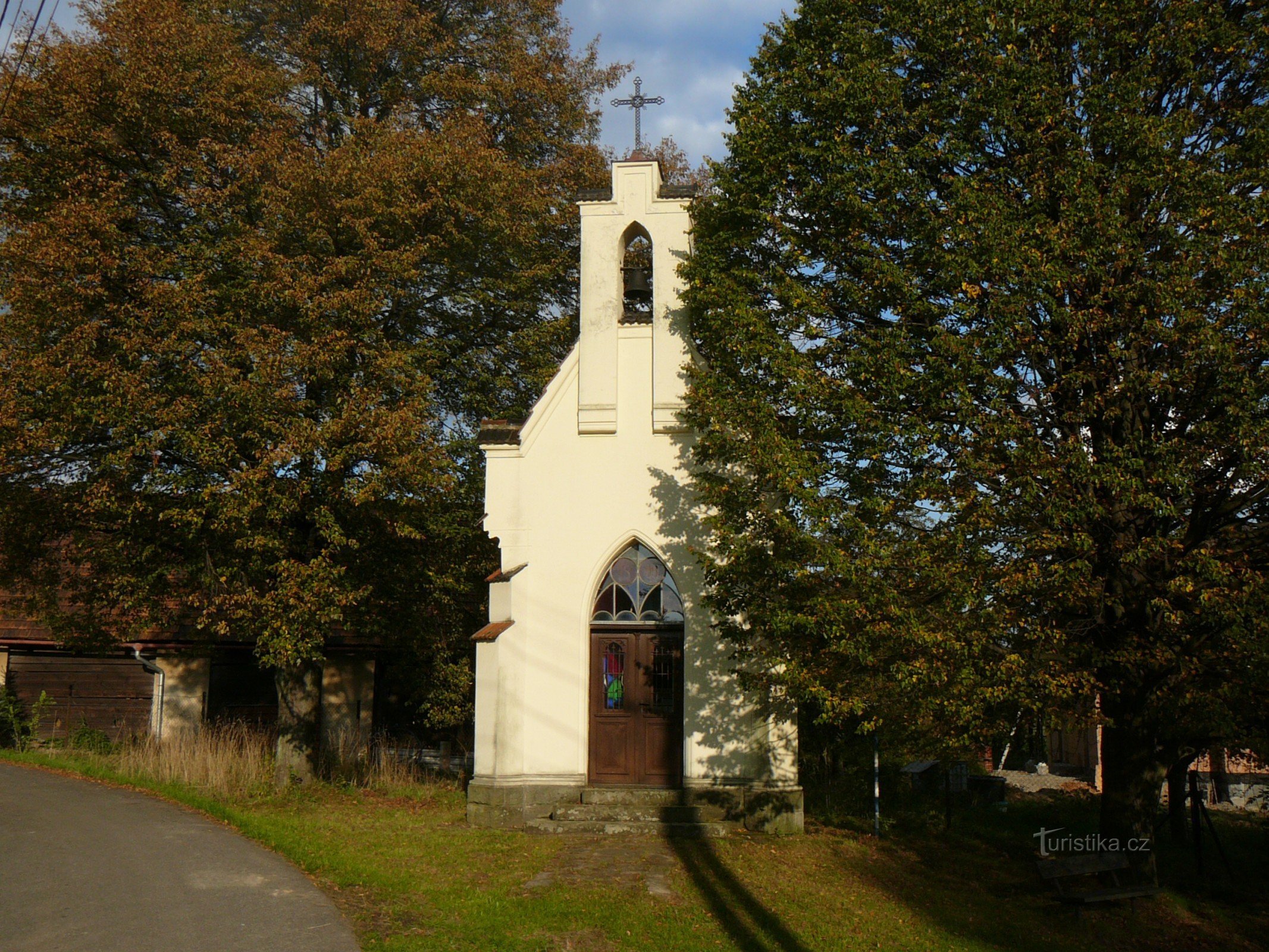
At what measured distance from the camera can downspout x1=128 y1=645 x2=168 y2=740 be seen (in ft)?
69.7

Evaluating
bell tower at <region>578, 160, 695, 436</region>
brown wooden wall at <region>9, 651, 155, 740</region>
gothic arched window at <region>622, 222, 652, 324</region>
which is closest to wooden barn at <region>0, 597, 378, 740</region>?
brown wooden wall at <region>9, 651, 155, 740</region>

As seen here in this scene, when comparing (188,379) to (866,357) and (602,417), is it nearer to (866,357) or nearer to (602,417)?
(602,417)

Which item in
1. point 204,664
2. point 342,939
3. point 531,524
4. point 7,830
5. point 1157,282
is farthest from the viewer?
point 204,664

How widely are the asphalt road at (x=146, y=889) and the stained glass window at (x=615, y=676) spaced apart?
5012 mm

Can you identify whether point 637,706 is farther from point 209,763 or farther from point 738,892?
point 209,763

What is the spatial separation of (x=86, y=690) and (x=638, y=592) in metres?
14.2

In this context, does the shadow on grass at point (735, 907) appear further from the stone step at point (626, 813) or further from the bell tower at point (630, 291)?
the bell tower at point (630, 291)

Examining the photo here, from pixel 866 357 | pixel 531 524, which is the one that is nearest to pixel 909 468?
pixel 866 357

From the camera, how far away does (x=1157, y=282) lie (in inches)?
382

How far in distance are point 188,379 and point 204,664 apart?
981 centimetres

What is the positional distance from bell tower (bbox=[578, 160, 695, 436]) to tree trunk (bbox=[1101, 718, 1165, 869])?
22.1 ft

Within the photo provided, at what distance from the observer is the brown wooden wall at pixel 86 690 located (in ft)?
70.3

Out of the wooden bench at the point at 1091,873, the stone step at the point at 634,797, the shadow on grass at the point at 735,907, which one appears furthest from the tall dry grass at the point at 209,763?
the wooden bench at the point at 1091,873

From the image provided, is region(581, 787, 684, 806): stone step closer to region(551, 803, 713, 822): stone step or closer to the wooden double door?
region(551, 803, 713, 822): stone step
